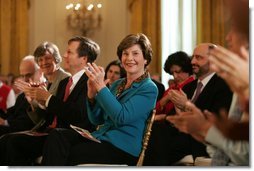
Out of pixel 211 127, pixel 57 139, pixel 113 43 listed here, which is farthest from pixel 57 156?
pixel 211 127

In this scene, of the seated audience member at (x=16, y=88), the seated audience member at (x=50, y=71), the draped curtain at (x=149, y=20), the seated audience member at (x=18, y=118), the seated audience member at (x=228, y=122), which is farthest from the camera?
the seated audience member at (x=18, y=118)

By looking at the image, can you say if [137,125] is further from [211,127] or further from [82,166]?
[211,127]

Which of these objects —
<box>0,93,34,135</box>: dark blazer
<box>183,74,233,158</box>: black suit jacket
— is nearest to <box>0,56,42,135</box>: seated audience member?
<box>0,93,34,135</box>: dark blazer

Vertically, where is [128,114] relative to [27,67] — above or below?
below

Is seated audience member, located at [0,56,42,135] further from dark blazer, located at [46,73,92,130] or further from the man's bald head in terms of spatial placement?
dark blazer, located at [46,73,92,130]

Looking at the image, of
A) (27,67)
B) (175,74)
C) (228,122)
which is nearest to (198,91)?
(175,74)

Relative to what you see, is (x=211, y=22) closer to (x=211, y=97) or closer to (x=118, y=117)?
(x=211, y=97)

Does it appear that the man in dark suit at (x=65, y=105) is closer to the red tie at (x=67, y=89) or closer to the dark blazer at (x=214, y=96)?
the red tie at (x=67, y=89)

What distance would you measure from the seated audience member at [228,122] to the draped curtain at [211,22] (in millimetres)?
229

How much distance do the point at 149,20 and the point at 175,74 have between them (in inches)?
15.0

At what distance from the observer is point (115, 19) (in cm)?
321

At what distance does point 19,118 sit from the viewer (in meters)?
3.61

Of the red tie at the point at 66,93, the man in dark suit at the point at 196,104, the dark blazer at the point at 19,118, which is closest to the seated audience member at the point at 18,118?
the dark blazer at the point at 19,118

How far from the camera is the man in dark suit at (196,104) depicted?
9.64ft
